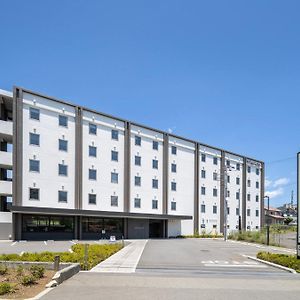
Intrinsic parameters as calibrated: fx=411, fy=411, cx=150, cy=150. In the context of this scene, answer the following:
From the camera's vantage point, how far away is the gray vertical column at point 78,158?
46844mm

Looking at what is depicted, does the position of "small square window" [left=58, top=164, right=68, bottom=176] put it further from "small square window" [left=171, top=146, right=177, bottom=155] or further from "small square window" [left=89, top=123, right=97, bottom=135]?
"small square window" [left=171, top=146, right=177, bottom=155]

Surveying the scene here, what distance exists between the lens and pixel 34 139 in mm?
43250

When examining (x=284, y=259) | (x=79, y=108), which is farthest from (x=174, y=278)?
(x=79, y=108)

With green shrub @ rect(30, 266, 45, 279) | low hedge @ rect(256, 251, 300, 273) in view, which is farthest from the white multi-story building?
green shrub @ rect(30, 266, 45, 279)

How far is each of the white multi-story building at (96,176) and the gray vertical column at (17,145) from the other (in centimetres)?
10

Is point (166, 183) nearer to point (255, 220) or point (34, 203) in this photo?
point (34, 203)

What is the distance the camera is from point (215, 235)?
212 ft

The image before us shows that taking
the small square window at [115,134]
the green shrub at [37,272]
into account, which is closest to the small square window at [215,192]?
the small square window at [115,134]

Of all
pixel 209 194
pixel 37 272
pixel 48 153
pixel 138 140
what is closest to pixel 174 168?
pixel 138 140

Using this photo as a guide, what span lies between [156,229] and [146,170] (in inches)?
385

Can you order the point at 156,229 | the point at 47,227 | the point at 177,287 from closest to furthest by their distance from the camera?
the point at 177,287
the point at 47,227
the point at 156,229

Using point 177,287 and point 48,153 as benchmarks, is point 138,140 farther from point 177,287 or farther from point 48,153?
point 177,287

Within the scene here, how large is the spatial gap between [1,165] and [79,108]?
11731mm

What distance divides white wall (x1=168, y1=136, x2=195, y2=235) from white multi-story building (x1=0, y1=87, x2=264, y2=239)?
0.15 metres
